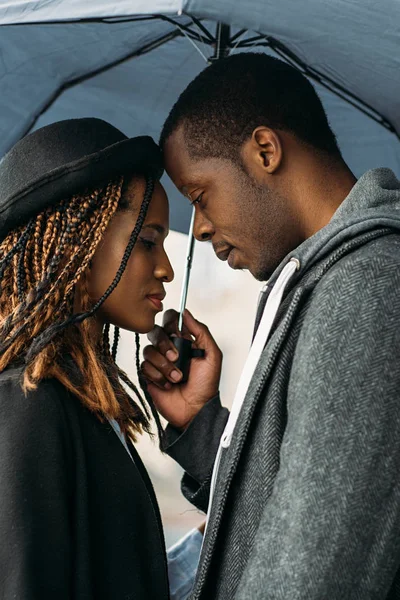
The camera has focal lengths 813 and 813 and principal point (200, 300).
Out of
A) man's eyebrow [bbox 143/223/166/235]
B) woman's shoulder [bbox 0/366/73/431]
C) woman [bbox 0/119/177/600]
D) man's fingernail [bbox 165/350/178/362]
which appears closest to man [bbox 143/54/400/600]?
man's eyebrow [bbox 143/223/166/235]

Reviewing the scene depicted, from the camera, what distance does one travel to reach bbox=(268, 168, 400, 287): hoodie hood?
1591 mm

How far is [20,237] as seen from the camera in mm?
2121

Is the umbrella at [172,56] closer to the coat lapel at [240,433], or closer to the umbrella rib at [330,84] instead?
the umbrella rib at [330,84]

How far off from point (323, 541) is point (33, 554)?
68 centimetres

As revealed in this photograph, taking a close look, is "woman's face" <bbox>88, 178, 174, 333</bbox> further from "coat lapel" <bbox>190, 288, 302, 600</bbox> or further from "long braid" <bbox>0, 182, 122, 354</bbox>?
"coat lapel" <bbox>190, 288, 302, 600</bbox>

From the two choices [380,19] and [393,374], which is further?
[380,19]

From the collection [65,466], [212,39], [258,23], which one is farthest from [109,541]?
[212,39]

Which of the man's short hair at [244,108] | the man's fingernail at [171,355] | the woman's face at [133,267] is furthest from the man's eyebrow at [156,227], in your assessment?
the man's fingernail at [171,355]

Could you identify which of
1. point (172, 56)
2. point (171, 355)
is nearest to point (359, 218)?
point (171, 355)

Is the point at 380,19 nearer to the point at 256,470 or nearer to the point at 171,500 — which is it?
the point at 256,470

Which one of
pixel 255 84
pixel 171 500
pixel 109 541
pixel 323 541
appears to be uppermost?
pixel 255 84

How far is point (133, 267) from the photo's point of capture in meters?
2.28

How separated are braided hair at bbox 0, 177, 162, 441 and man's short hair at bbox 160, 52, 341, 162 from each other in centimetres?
30

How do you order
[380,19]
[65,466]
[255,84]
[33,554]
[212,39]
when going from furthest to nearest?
[212,39] < [255,84] < [380,19] < [65,466] < [33,554]
